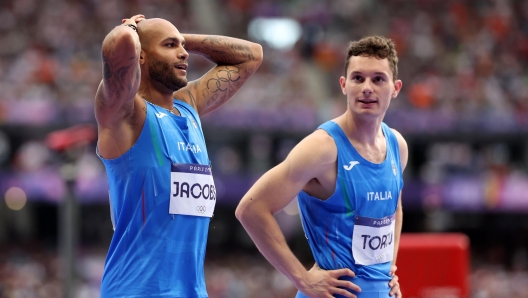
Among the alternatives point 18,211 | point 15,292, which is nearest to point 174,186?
point 15,292

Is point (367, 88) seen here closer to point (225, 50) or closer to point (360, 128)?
point (360, 128)

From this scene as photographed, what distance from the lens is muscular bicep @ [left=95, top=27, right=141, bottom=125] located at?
3498 millimetres

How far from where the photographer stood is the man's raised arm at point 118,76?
350 centimetres

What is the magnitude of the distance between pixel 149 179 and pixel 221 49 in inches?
56.2

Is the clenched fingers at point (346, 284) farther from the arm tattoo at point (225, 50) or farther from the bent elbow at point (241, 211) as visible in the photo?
the arm tattoo at point (225, 50)

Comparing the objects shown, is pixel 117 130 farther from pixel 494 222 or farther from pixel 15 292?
pixel 494 222

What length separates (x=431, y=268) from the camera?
6445 mm

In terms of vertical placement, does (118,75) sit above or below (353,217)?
above

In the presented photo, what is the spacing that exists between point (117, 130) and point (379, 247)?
1.59 metres

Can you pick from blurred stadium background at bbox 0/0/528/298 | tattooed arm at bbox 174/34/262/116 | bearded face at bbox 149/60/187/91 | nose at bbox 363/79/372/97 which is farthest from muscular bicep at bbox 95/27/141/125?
blurred stadium background at bbox 0/0/528/298

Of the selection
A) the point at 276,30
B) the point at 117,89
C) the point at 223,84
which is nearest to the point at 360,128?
the point at 223,84

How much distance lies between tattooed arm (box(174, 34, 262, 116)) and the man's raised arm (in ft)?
3.10

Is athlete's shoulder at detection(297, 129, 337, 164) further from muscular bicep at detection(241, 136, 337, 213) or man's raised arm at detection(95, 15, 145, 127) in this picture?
man's raised arm at detection(95, 15, 145, 127)

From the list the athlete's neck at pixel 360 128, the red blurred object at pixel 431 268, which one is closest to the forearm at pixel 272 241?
the athlete's neck at pixel 360 128
